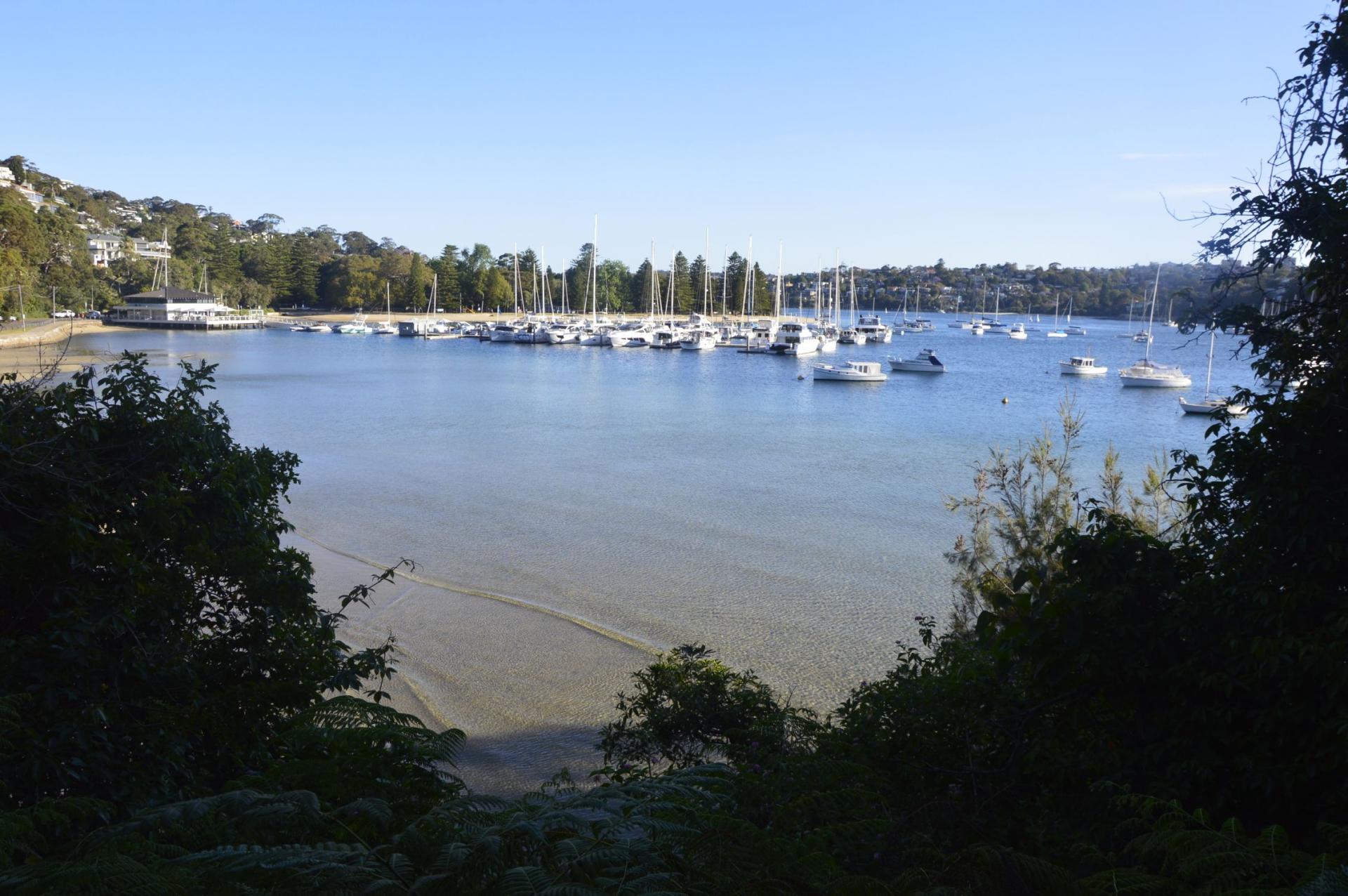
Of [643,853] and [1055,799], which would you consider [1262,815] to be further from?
[643,853]

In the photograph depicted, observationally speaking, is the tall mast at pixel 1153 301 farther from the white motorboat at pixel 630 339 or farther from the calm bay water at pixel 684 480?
the white motorboat at pixel 630 339

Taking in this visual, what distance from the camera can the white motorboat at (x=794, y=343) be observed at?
9062 cm

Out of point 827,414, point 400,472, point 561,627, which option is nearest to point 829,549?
point 561,627

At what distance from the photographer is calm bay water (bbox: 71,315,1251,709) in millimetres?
16422

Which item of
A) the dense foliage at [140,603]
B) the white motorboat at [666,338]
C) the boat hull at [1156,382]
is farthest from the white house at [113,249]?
the dense foliage at [140,603]

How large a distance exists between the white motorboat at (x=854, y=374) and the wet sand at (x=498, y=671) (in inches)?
2028

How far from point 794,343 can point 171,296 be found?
238 feet

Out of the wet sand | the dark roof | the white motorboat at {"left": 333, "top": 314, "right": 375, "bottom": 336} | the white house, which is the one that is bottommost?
the wet sand

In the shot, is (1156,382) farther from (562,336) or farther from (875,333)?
(562,336)

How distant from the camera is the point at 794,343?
91250mm

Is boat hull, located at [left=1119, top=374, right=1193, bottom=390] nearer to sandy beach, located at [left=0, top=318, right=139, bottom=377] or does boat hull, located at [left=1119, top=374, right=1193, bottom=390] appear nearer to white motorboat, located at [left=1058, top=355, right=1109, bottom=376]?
white motorboat, located at [left=1058, top=355, right=1109, bottom=376]

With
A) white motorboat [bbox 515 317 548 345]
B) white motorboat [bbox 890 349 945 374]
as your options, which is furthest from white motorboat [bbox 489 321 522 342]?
white motorboat [bbox 890 349 945 374]

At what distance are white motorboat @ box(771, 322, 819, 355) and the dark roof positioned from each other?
70.5 m

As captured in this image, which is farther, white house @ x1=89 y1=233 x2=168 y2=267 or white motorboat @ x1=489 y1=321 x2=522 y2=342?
white house @ x1=89 y1=233 x2=168 y2=267
